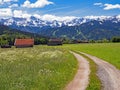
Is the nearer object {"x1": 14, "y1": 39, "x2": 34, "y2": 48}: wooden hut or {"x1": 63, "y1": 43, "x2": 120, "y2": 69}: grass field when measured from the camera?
{"x1": 63, "y1": 43, "x2": 120, "y2": 69}: grass field

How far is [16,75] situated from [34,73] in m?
2.42

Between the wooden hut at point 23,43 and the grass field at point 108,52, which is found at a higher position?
the grass field at point 108,52

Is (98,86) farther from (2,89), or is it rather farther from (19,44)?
(19,44)

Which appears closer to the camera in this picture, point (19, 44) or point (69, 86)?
point (69, 86)

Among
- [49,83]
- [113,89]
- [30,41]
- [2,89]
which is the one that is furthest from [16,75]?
[30,41]

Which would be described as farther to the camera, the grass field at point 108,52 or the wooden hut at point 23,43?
the wooden hut at point 23,43

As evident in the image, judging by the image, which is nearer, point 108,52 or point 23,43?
point 108,52

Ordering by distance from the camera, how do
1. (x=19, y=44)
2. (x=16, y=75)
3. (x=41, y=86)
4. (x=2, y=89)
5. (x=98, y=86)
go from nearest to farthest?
(x=2, y=89) < (x=41, y=86) < (x=98, y=86) < (x=16, y=75) < (x=19, y=44)

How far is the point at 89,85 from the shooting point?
31125 mm

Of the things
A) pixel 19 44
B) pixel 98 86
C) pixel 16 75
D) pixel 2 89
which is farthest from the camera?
pixel 19 44

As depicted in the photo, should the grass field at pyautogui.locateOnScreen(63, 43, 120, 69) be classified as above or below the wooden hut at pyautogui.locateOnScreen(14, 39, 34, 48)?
above

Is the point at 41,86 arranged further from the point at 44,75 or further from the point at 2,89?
the point at 44,75

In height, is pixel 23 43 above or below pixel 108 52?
below

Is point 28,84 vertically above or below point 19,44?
above
